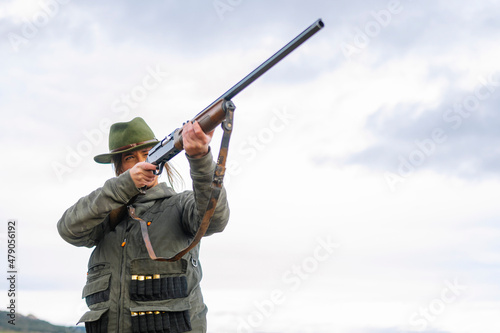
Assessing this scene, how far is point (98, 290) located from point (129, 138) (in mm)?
1511

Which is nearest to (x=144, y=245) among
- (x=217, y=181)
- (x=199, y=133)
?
(x=217, y=181)

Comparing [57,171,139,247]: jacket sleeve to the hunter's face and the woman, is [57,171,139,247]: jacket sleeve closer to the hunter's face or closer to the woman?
the woman

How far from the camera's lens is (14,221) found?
758 centimetres

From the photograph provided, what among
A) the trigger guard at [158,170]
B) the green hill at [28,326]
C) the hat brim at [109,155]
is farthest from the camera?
the green hill at [28,326]

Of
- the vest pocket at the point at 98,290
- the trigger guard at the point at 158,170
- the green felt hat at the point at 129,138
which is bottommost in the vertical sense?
the vest pocket at the point at 98,290

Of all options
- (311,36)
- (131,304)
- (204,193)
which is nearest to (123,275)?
(131,304)

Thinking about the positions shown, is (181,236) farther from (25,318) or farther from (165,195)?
(25,318)

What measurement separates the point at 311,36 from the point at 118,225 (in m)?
2.44

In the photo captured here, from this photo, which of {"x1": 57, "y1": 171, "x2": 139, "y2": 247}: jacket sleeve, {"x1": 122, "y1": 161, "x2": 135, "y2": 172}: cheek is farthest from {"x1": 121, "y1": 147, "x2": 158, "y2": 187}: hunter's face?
{"x1": 57, "y1": 171, "x2": 139, "y2": 247}: jacket sleeve

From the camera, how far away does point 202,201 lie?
459 cm

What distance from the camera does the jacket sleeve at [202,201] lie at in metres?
4.54

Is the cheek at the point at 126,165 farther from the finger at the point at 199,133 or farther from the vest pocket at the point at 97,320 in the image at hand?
the vest pocket at the point at 97,320

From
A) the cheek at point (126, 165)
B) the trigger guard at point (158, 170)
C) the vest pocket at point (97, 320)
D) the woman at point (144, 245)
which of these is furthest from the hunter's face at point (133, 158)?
the vest pocket at point (97, 320)

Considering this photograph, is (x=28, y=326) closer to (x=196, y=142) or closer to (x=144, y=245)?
(x=144, y=245)
